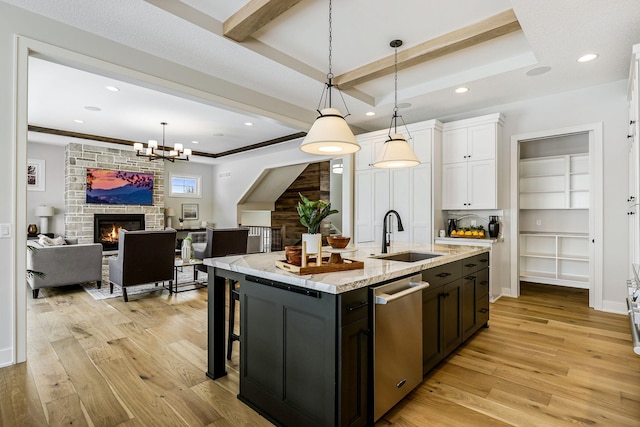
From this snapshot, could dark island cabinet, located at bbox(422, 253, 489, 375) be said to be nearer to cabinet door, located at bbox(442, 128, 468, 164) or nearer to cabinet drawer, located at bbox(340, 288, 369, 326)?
cabinet drawer, located at bbox(340, 288, 369, 326)

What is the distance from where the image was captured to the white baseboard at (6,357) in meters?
2.46

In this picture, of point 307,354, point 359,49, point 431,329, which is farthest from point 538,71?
point 307,354

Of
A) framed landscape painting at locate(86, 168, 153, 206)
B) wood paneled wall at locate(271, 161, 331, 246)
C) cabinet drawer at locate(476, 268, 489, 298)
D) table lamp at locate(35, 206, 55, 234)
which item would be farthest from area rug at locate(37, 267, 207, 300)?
wood paneled wall at locate(271, 161, 331, 246)

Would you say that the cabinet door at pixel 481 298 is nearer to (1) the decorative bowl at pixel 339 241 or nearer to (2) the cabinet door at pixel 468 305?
(2) the cabinet door at pixel 468 305

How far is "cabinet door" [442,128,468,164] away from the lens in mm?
4770

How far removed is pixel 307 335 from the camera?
166cm

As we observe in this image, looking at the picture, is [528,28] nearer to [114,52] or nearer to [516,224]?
[516,224]

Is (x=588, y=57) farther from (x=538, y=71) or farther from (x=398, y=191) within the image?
(x=398, y=191)

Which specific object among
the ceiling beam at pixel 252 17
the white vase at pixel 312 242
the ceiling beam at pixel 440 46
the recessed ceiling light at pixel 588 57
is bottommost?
the white vase at pixel 312 242

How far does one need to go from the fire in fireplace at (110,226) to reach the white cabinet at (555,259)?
8.55m

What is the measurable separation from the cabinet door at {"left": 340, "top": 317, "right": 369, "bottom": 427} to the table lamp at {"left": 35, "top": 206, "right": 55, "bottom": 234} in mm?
8181

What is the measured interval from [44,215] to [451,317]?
8.30 meters

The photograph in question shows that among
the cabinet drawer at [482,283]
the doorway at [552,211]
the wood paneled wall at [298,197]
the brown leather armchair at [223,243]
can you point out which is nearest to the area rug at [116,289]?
the brown leather armchair at [223,243]

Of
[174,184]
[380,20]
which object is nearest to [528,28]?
[380,20]
